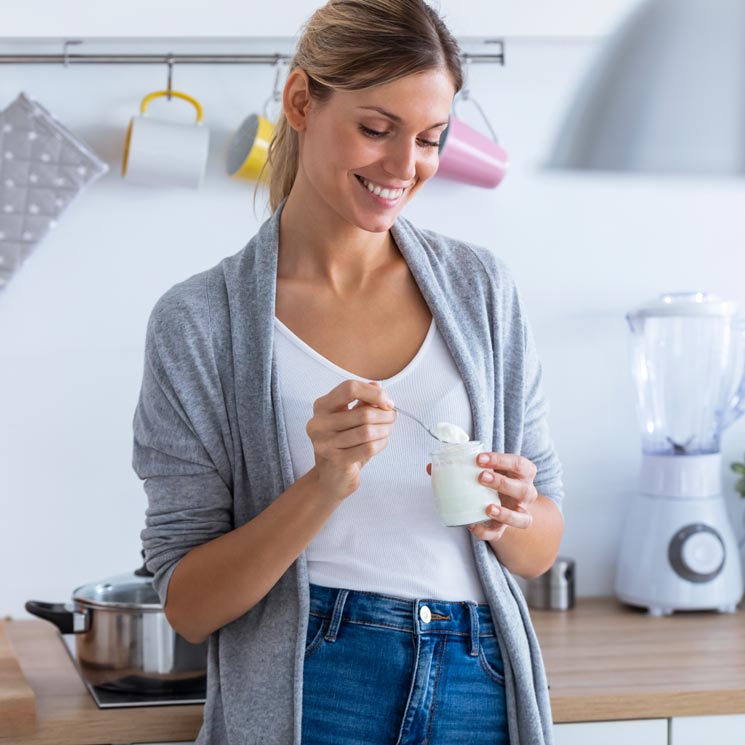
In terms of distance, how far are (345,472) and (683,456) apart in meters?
1.05

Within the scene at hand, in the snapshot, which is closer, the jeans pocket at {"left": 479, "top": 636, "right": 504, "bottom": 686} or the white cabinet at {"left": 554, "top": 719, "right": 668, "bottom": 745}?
the jeans pocket at {"left": 479, "top": 636, "right": 504, "bottom": 686}

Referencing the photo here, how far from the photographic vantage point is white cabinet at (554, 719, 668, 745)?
1.52 metres

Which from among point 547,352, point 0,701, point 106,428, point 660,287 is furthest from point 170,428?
point 660,287

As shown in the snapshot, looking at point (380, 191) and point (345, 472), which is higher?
point (380, 191)

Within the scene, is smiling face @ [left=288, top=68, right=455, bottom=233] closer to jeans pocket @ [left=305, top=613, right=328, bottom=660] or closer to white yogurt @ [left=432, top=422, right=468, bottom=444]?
white yogurt @ [left=432, top=422, right=468, bottom=444]

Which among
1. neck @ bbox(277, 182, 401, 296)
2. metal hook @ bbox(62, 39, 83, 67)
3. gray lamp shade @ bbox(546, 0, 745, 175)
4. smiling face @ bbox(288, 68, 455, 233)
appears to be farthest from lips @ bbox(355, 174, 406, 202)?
metal hook @ bbox(62, 39, 83, 67)

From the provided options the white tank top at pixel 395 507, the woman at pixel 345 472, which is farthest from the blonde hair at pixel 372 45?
the white tank top at pixel 395 507

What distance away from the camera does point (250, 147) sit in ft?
6.11

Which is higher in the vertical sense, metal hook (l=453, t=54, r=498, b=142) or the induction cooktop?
metal hook (l=453, t=54, r=498, b=142)

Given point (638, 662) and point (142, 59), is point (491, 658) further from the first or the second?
point (142, 59)

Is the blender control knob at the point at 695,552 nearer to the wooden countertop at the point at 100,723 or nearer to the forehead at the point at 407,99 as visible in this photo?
the wooden countertop at the point at 100,723

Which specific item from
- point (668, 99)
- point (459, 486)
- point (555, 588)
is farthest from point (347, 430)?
point (555, 588)

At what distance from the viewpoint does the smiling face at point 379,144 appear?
1.16 metres

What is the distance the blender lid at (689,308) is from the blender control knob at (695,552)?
1.18 feet
